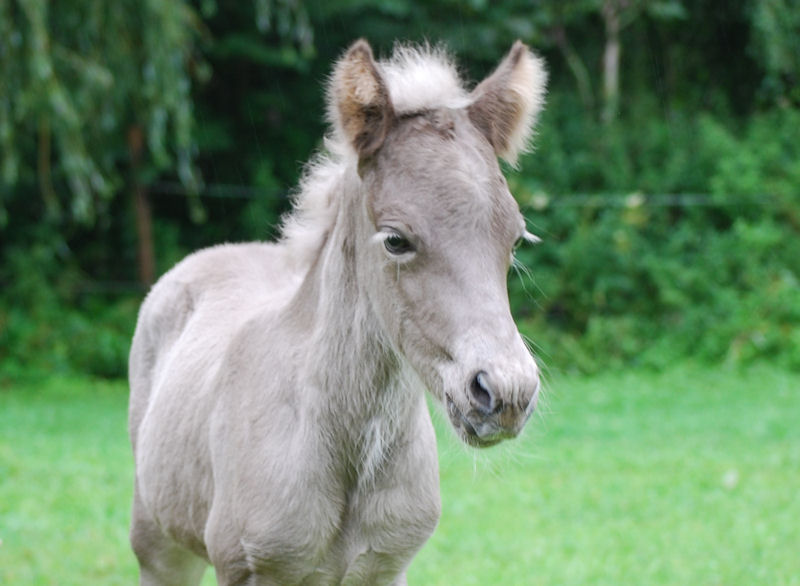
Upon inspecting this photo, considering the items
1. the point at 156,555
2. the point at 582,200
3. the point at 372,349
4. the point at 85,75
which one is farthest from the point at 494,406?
the point at 582,200

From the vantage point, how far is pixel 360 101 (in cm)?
288

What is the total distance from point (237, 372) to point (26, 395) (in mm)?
8979

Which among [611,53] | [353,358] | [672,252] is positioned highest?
[353,358]

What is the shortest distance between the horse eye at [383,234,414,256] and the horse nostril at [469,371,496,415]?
0.43 meters

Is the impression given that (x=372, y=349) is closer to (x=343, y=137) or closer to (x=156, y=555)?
(x=343, y=137)

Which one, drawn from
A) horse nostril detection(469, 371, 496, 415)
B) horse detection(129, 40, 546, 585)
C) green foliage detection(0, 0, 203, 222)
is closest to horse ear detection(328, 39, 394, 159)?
horse detection(129, 40, 546, 585)

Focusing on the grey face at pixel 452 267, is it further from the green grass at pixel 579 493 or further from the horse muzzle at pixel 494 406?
the green grass at pixel 579 493

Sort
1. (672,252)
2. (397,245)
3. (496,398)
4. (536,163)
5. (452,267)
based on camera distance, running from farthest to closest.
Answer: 1. (536,163)
2. (672,252)
3. (397,245)
4. (452,267)
5. (496,398)

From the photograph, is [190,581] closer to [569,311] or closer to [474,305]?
[474,305]

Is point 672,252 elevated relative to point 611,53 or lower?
lower

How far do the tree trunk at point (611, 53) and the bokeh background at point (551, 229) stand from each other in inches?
1.9

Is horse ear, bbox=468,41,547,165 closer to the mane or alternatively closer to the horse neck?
the mane

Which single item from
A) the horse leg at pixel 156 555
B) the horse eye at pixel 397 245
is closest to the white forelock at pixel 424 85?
the horse eye at pixel 397 245

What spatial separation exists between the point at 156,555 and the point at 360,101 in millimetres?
2255
